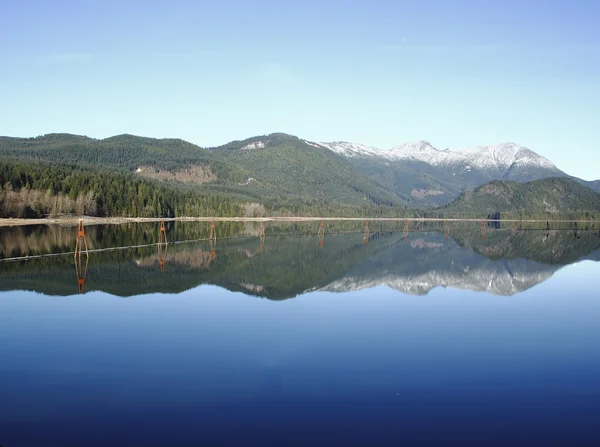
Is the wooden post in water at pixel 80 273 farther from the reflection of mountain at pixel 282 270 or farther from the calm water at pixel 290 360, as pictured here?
the reflection of mountain at pixel 282 270

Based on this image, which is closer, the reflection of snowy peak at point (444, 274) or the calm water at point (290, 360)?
the calm water at point (290, 360)

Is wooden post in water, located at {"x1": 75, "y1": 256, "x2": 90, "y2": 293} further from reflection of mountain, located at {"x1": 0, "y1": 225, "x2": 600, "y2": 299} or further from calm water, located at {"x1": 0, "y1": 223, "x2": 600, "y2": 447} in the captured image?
reflection of mountain, located at {"x1": 0, "y1": 225, "x2": 600, "y2": 299}

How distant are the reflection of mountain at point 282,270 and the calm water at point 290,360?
0.46 m

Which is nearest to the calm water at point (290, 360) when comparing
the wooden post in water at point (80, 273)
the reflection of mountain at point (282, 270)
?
the wooden post in water at point (80, 273)

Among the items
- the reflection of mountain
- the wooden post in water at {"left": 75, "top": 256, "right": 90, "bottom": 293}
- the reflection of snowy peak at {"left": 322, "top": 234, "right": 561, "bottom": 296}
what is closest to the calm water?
the wooden post in water at {"left": 75, "top": 256, "right": 90, "bottom": 293}

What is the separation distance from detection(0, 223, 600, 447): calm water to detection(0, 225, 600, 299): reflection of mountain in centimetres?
46

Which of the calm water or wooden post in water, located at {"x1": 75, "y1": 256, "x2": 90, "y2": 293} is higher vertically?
wooden post in water, located at {"x1": 75, "y1": 256, "x2": 90, "y2": 293}

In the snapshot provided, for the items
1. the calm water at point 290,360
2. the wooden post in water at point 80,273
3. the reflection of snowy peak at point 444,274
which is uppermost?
the wooden post in water at point 80,273

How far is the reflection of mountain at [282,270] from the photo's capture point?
44.2 m

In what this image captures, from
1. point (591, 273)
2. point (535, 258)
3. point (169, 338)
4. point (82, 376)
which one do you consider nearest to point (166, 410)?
point (82, 376)

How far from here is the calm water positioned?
16578 mm

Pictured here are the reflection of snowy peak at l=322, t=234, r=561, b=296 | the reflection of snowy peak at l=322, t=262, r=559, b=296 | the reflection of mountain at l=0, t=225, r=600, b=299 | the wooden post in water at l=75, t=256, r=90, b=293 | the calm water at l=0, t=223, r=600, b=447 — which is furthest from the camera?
the reflection of snowy peak at l=322, t=234, r=561, b=296

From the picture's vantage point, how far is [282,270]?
186 feet

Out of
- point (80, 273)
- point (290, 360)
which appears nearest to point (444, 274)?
point (80, 273)
